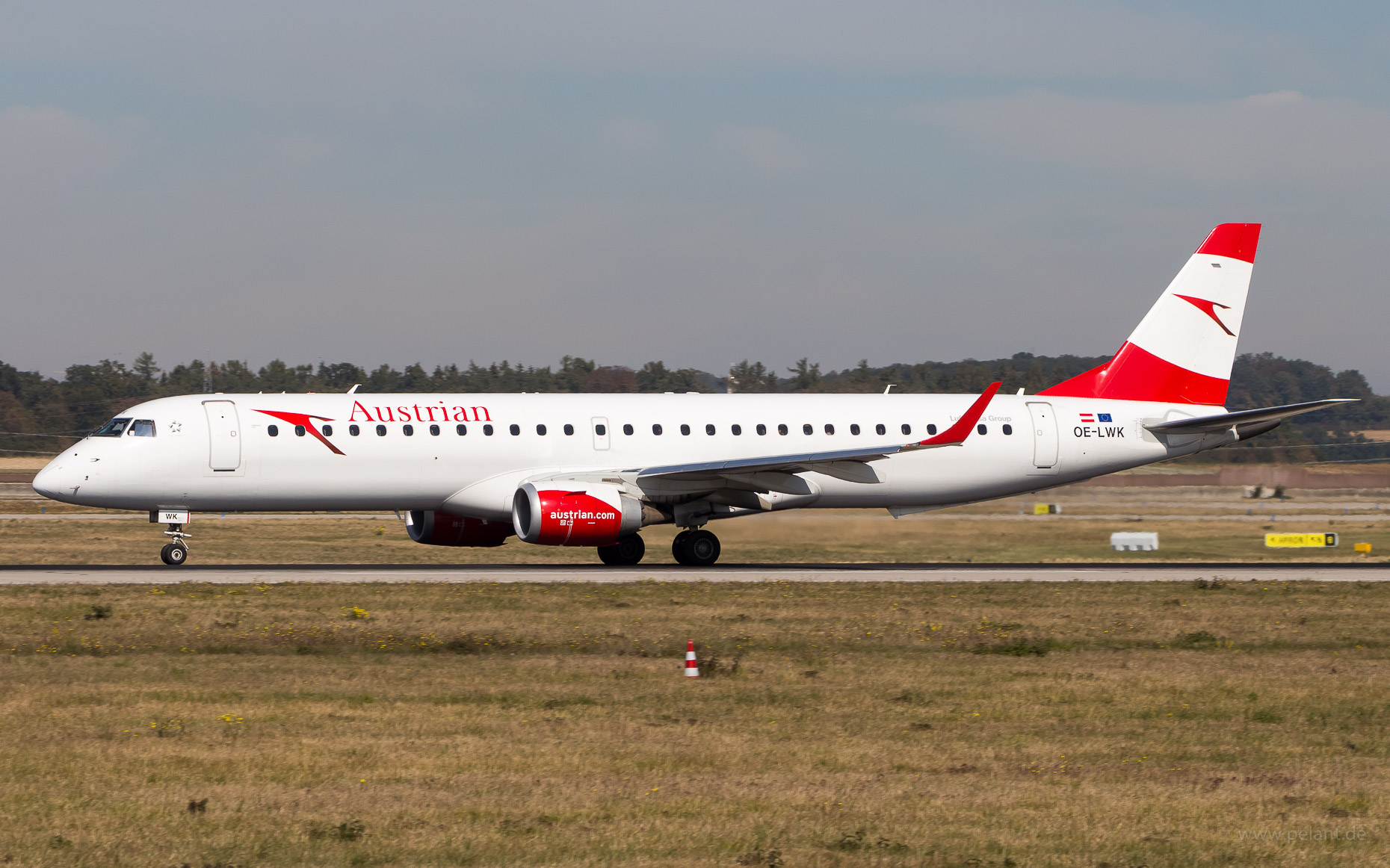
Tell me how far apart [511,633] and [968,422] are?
Result: 14.5m

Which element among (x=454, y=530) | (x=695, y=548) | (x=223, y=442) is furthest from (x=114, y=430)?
(x=695, y=548)

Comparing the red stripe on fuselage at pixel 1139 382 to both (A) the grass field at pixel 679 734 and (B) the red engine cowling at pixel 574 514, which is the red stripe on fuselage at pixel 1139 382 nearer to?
(B) the red engine cowling at pixel 574 514

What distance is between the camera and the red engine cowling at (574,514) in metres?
29.3

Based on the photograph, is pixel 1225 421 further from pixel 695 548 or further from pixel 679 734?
pixel 679 734

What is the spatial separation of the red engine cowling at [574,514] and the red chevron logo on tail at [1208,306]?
16179mm

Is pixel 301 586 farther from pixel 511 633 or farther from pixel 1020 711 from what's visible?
pixel 1020 711

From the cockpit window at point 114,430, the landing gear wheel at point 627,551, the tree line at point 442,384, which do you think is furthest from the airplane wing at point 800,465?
the tree line at point 442,384

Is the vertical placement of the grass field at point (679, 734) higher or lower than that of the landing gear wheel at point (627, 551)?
lower

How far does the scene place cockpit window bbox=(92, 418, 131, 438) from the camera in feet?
98.7

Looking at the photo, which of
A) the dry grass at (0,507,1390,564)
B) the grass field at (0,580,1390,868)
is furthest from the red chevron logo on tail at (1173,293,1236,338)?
the grass field at (0,580,1390,868)

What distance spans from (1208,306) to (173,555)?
25942 mm

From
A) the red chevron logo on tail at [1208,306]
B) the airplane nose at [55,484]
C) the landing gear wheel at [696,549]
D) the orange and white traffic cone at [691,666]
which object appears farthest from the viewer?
the red chevron logo on tail at [1208,306]

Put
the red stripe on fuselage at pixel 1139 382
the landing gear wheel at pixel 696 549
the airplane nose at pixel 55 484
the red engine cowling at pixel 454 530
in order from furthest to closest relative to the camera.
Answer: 1. the red stripe on fuselage at pixel 1139 382
2. the red engine cowling at pixel 454 530
3. the landing gear wheel at pixel 696 549
4. the airplane nose at pixel 55 484

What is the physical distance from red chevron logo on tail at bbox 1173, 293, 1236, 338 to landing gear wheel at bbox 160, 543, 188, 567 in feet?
82.1
